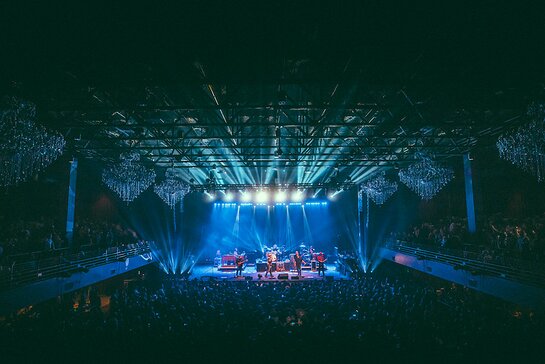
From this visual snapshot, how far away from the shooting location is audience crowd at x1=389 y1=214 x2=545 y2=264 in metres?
10.9

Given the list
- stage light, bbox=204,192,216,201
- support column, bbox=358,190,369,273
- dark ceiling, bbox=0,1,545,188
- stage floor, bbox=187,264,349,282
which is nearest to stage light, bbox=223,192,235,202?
stage light, bbox=204,192,216,201

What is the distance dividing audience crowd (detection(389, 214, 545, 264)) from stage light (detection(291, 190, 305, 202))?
12067 mm

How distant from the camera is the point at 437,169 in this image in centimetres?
1258

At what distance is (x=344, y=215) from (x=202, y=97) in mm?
22246

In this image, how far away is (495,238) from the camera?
A: 45.5 ft

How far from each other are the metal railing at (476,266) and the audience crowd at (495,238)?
Answer: 0.30 m

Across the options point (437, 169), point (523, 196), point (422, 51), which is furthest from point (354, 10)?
point (523, 196)

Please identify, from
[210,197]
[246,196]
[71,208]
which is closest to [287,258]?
[246,196]

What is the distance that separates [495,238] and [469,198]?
2995 millimetres

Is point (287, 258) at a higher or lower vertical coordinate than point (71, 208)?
lower

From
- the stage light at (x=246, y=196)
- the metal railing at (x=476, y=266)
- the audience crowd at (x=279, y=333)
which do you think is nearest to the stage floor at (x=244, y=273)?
the metal railing at (x=476, y=266)

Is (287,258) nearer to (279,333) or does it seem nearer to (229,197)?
(229,197)

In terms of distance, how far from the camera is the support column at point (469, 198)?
16.0 metres

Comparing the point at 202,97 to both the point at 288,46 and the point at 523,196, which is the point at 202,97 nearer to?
the point at 288,46
